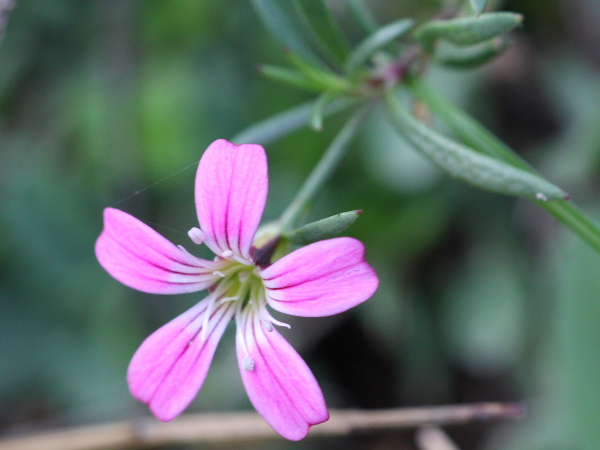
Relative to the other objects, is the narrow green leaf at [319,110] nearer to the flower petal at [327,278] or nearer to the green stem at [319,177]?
the green stem at [319,177]

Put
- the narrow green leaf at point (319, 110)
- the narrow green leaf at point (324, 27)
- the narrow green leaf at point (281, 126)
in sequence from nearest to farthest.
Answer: the narrow green leaf at point (319, 110) < the narrow green leaf at point (324, 27) < the narrow green leaf at point (281, 126)

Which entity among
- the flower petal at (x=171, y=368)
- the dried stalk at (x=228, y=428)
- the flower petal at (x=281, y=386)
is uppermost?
the flower petal at (x=171, y=368)

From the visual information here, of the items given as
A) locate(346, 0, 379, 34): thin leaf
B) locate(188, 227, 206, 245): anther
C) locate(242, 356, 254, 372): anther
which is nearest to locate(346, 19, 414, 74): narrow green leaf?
locate(346, 0, 379, 34): thin leaf

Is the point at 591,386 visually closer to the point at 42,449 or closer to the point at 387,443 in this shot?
the point at 387,443

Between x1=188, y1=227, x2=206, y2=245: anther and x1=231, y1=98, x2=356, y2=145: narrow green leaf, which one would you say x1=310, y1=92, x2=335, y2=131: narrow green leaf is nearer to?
x1=231, y1=98, x2=356, y2=145: narrow green leaf

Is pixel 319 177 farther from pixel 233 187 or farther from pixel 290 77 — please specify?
pixel 233 187

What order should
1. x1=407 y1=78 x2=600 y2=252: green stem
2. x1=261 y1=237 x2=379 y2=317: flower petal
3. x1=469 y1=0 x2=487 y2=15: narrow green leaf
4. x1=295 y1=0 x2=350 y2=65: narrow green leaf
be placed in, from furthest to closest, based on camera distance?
x1=295 y1=0 x2=350 y2=65: narrow green leaf
x1=407 y1=78 x2=600 y2=252: green stem
x1=469 y1=0 x2=487 y2=15: narrow green leaf
x1=261 y1=237 x2=379 y2=317: flower petal

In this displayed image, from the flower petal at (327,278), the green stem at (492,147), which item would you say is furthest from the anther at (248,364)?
the green stem at (492,147)
